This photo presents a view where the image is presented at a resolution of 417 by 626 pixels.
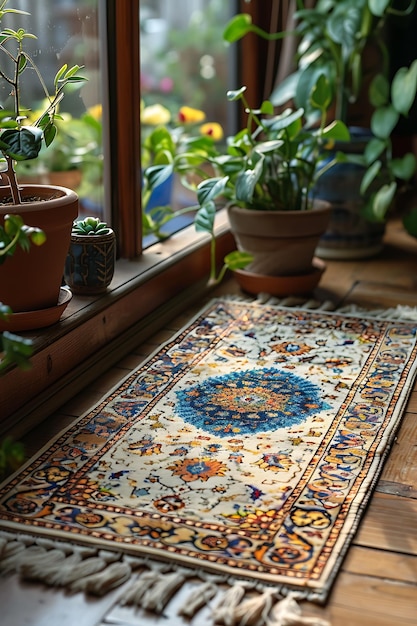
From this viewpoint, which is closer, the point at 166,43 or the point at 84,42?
the point at 84,42

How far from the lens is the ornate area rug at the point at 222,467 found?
4.53ft

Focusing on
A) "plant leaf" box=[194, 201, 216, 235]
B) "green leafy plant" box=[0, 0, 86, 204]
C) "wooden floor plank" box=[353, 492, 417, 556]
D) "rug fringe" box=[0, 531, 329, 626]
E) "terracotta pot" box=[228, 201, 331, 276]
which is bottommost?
"wooden floor plank" box=[353, 492, 417, 556]

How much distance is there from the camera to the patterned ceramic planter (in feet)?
7.02

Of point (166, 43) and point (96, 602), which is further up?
point (166, 43)

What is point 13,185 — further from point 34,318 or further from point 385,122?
point 385,122

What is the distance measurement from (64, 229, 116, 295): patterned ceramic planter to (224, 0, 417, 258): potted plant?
3.37 feet

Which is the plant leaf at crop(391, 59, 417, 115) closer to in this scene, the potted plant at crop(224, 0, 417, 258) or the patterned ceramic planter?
the potted plant at crop(224, 0, 417, 258)

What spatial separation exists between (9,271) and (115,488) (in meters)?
0.51

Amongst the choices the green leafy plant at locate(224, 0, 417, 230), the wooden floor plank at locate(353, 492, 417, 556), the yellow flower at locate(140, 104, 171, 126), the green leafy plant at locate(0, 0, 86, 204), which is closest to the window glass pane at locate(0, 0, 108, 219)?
the green leafy plant at locate(0, 0, 86, 204)

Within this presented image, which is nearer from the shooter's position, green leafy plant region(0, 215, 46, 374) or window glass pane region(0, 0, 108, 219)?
green leafy plant region(0, 215, 46, 374)

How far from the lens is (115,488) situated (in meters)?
1.59

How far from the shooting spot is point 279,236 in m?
2.62

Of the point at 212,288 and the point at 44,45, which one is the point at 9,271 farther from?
the point at 212,288

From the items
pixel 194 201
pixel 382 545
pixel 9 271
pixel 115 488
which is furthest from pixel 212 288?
pixel 382 545
